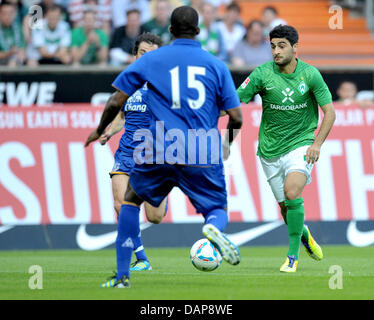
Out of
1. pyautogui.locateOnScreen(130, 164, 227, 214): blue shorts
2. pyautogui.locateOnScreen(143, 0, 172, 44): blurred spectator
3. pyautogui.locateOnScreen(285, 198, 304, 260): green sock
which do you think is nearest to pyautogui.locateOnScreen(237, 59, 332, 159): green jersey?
pyautogui.locateOnScreen(285, 198, 304, 260): green sock

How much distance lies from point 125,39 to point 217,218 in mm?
10002

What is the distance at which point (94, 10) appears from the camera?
58.9ft

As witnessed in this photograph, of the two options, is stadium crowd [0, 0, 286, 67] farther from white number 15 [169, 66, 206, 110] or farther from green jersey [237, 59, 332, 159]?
white number 15 [169, 66, 206, 110]

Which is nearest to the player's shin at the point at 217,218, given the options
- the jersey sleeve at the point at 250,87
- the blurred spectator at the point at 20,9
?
the jersey sleeve at the point at 250,87

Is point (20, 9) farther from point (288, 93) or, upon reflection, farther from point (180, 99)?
point (180, 99)

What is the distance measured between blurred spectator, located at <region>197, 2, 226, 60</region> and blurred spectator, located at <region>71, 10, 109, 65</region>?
6.28 feet

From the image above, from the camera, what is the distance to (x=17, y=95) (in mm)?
14938

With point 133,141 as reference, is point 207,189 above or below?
below

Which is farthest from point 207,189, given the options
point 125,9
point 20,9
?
point 125,9

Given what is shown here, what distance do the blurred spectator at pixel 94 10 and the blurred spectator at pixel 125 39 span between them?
0.82 meters

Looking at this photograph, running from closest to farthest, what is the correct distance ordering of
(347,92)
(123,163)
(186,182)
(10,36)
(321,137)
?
(186,182), (321,137), (123,163), (347,92), (10,36)

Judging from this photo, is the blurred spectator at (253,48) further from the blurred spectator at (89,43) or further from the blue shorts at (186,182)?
the blue shorts at (186,182)

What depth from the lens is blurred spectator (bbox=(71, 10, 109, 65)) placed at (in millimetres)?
16828

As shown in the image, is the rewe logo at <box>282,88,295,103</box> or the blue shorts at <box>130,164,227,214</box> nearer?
the blue shorts at <box>130,164,227,214</box>
